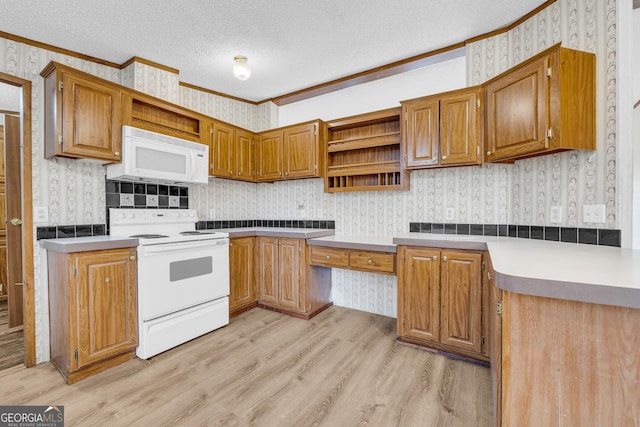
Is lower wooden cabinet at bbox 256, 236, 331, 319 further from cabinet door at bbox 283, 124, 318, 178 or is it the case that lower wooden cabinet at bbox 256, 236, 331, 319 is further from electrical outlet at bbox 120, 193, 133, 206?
electrical outlet at bbox 120, 193, 133, 206

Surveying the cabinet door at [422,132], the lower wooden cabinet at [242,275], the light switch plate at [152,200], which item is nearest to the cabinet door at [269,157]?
the lower wooden cabinet at [242,275]

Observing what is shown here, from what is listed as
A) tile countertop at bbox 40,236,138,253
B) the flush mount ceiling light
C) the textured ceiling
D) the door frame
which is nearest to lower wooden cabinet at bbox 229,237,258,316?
tile countertop at bbox 40,236,138,253

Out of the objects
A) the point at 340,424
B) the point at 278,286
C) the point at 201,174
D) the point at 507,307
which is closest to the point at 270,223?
the point at 278,286

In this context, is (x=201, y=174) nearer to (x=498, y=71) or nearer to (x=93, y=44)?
(x=93, y=44)

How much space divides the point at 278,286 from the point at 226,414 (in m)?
1.56

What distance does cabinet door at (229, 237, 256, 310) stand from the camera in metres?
2.99

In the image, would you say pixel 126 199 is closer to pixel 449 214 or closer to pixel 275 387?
pixel 275 387

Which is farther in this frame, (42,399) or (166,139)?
(166,139)

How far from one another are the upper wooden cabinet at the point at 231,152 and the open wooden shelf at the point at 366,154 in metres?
1.01

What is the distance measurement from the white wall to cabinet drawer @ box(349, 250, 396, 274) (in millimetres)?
1599

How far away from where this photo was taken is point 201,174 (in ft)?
9.27

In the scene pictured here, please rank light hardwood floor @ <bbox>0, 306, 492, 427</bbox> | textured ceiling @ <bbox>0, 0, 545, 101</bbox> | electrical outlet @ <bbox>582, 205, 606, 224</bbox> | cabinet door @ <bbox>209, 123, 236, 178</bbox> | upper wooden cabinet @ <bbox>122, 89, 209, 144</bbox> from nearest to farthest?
light hardwood floor @ <bbox>0, 306, 492, 427</bbox>
electrical outlet @ <bbox>582, 205, 606, 224</bbox>
textured ceiling @ <bbox>0, 0, 545, 101</bbox>
upper wooden cabinet @ <bbox>122, 89, 209, 144</bbox>
cabinet door @ <bbox>209, 123, 236, 178</bbox>

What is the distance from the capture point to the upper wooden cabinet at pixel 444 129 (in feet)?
7.52

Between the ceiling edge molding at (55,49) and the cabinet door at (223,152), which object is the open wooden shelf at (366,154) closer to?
the cabinet door at (223,152)
